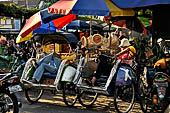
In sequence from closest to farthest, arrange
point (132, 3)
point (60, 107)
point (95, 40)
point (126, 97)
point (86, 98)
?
point (126, 97) < point (60, 107) < point (86, 98) < point (132, 3) < point (95, 40)

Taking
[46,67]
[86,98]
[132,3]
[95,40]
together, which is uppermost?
[132,3]

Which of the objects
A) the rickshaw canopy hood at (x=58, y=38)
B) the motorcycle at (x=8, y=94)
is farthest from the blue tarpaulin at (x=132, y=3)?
the motorcycle at (x=8, y=94)

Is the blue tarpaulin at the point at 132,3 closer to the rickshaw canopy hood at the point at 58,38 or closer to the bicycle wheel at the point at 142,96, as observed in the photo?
the rickshaw canopy hood at the point at 58,38

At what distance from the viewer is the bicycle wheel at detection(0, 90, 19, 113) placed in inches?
220

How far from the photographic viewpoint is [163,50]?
6734mm

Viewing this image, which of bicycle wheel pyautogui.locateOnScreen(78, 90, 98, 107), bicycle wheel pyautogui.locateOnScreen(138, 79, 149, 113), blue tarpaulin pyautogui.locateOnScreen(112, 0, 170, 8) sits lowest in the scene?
bicycle wheel pyautogui.locateOnScreen(78, 90, 98, 107)

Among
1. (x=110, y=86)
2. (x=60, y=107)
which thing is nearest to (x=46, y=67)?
(x=60, y=107)

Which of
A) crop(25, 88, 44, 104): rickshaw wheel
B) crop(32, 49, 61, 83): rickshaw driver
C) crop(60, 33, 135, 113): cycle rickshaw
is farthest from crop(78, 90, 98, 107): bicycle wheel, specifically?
crop(25, 88, 44, 104): rickshaw wheel

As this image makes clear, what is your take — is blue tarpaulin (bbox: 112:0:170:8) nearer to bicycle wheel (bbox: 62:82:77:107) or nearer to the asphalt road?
the asphalt road

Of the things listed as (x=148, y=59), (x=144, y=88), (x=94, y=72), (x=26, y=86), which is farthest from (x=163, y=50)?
(x=26, y=86)

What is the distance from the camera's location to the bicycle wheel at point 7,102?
5.59 m

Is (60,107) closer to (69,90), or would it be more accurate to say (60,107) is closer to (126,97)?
(69,90)

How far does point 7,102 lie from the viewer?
18.4 ft

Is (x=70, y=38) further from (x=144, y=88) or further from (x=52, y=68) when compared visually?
(x=144, y=88)
